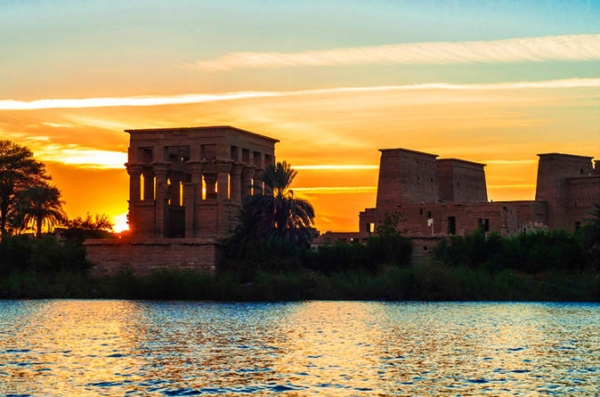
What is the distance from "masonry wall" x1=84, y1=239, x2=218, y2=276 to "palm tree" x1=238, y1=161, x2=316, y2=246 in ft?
9.35

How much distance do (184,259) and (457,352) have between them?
105 ft

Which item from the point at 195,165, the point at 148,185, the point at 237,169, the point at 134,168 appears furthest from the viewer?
the point at 148,185

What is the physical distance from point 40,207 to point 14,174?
5.19 metres

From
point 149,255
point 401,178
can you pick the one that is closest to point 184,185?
point 149,255

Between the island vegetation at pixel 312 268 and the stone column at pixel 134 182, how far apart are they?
5693 mm

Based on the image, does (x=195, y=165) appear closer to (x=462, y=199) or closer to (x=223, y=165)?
(x=223, y=165)

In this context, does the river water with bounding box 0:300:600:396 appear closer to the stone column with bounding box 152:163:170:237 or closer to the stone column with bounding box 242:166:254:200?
the stone column with bounding box 152:163:170:237

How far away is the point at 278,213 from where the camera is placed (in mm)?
57531

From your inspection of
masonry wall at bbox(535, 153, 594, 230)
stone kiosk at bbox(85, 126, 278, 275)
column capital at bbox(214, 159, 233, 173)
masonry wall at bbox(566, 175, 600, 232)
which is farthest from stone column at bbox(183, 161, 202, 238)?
masonry wall at bbox(566, 175, 600, 232)

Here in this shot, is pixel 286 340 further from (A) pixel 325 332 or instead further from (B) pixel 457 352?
(B) pixel 457 352

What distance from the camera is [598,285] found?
5359 cm

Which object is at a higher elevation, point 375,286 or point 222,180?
point 222,180

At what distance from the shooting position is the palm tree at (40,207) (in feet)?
231

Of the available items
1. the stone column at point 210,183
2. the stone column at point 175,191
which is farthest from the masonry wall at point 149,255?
the stone column at point 175,191
